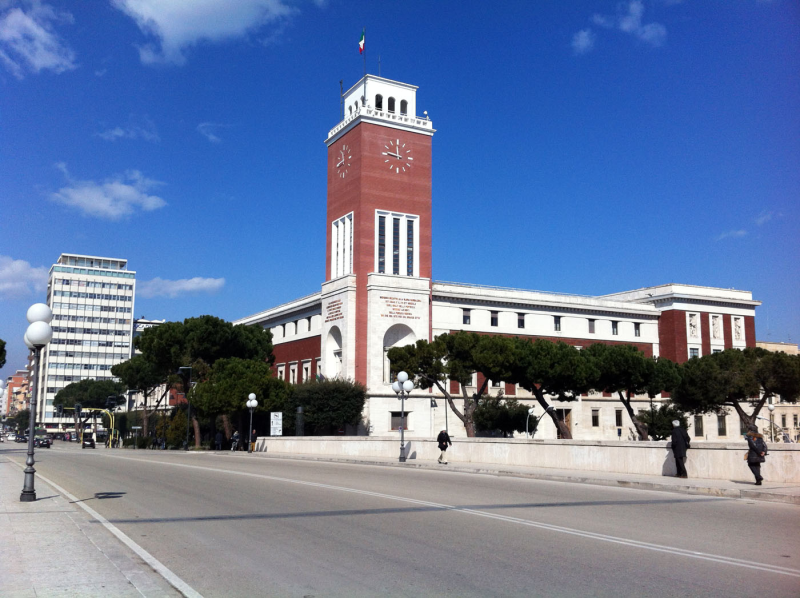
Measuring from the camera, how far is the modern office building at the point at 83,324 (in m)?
135

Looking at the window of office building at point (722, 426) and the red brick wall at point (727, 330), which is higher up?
the red brick wall at point (727, 330)

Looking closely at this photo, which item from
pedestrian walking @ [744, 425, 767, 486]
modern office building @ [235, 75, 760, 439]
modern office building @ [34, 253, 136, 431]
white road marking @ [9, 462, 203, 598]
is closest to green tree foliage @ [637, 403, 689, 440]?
modern office building @ [235, 75, 760, 439]

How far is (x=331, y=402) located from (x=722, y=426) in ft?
132

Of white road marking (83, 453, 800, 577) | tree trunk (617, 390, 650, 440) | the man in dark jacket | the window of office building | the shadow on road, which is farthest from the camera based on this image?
the window of office building

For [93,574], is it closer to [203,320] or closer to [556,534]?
[556,534]

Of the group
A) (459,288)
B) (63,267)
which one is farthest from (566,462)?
(63,267)

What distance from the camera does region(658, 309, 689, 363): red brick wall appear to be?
234 ft

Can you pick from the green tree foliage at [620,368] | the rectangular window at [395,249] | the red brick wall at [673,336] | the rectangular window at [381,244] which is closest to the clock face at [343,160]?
the rectangular window at [381,244]

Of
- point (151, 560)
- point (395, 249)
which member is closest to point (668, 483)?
point (151, 560)

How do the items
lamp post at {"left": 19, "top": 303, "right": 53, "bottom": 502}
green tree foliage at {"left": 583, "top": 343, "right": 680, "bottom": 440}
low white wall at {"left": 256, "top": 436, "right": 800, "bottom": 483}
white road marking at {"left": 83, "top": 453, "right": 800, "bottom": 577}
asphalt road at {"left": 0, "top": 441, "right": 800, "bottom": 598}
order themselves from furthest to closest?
green tree foliage at {"left": 583, "top": 343, "right": 680, "bottom": 440} < low white wall at {"left": 256, "top": 436, "right": 800, "bottom": 483} < lamp post at {"left": 19, "top": 303, "right": 53, "bottom": 502} < white road marking at {"left": 83, "top": 453, "right": 800, "bottom": 577} < asphalt road at {"left": 0, "top": 441, "right": 800, "bottom": 598}

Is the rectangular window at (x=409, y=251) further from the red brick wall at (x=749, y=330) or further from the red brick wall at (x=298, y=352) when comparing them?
the red brick wall at (x=749, y=330)

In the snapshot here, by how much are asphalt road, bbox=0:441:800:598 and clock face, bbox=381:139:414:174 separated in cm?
4535

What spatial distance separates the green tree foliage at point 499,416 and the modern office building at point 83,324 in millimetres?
100413

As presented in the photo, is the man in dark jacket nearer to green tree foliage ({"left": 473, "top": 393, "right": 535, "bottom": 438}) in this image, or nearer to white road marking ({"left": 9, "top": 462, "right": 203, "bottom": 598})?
white road marking ({"left": 9, "top": 462, "right": 203, "bottom": 598})
